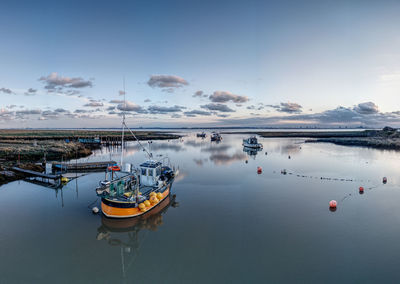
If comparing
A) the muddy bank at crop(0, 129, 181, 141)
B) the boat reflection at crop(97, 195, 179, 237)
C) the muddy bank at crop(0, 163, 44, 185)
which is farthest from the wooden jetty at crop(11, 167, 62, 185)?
the muddy bank at crop(0, 129, 181, 141)

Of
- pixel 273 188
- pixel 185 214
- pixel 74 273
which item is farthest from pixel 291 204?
pixel 74 273

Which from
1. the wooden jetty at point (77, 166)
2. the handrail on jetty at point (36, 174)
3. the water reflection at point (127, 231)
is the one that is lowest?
the water reflection at point (127, 231)

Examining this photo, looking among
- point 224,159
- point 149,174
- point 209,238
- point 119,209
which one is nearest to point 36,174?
point 149,174

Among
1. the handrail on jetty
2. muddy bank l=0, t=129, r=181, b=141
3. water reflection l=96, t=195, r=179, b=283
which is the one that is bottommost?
water reflection l=96, t=195, r=179, b=283

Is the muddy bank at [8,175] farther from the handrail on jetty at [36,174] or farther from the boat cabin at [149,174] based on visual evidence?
the boat cabin at [149,174]

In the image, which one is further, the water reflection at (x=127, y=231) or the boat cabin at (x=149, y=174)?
the boat cabin at (x=149, y=174)

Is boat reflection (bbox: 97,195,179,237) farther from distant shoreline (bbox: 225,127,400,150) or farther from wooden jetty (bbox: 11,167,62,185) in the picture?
distant shoreline (bbox: 225,127,400,150)

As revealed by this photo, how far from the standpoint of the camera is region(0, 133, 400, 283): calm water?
10664 millimetres

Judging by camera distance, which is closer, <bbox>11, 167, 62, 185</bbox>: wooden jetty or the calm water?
the calm water

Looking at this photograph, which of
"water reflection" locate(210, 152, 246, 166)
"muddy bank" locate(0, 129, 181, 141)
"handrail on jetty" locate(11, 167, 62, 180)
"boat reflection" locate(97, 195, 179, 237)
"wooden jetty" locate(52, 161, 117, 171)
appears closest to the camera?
"boat reflection" locate(97, 195, 179, 237)

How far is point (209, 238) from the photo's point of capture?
13.7 m

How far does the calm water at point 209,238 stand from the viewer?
35.0 ft

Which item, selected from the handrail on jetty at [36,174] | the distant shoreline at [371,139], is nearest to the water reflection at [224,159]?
the handrail on jetty at [36,174]

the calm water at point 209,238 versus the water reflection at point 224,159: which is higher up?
the water reflection at point 224,159
